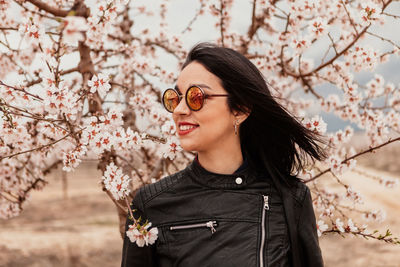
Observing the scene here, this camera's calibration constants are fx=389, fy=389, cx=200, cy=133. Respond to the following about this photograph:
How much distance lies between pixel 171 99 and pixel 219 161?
1.32 feet

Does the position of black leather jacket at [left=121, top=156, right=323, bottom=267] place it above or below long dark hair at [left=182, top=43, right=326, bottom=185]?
below

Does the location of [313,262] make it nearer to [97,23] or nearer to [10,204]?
[97,23]

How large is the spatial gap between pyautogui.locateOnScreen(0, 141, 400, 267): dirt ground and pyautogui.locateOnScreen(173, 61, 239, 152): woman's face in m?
4.41

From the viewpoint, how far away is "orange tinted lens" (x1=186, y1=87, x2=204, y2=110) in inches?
70.6

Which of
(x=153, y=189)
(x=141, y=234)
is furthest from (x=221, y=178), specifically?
(x=141, y=234)

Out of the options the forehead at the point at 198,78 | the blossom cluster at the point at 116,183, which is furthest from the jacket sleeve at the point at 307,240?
the blossom cluster at the point at 116,183

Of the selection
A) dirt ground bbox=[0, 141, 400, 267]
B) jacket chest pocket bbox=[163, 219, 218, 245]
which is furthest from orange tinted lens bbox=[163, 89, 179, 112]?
dirt ground bbox=[0, 141, 400, 267]

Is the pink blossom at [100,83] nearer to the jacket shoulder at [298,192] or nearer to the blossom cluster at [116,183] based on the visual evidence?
the blossom cluster at [116,183]

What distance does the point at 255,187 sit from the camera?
75.5 inches

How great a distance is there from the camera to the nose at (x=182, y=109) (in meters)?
1.82

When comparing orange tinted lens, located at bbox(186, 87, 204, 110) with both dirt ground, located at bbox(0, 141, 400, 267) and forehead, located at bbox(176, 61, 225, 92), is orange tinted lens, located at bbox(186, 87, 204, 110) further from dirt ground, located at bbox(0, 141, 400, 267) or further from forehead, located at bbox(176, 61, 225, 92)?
dirt ground, located at bbox(0, 141, 400, 267)

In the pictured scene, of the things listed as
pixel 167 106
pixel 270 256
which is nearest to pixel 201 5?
pixel 167 106

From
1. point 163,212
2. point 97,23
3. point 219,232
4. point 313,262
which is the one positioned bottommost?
point 313,262

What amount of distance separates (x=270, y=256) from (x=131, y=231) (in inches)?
25.0
